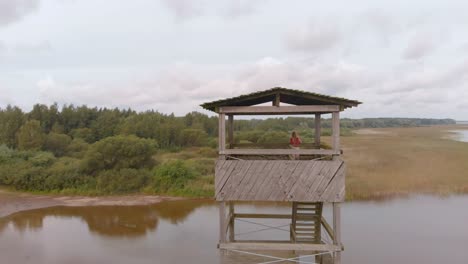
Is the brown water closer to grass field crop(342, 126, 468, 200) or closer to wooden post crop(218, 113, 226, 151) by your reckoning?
grass field crop(342, 126, 468, 200)

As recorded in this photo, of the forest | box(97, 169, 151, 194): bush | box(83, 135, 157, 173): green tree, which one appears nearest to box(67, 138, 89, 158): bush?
the forest

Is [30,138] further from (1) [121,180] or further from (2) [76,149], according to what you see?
(1) [121,180]

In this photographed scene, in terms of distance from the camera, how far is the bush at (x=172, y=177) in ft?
118

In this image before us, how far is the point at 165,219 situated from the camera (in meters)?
26.5

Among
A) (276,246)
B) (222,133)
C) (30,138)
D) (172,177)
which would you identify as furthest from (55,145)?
(276,246)

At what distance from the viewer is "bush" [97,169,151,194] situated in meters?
36.1

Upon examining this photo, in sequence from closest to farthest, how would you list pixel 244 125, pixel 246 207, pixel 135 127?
pixel 246 207 < pixel 135 127 < pixel 244 125

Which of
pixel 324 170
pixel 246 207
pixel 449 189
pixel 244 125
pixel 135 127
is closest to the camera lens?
pixel 324 170

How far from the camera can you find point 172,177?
120 feet

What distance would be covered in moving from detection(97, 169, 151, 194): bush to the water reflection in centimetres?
557

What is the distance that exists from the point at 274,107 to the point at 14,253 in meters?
17.3

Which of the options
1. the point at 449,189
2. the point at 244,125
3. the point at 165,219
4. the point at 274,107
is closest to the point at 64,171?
the point at 165,219

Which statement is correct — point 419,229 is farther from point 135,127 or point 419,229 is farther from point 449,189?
point 135,127

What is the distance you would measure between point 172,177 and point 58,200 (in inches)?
409
